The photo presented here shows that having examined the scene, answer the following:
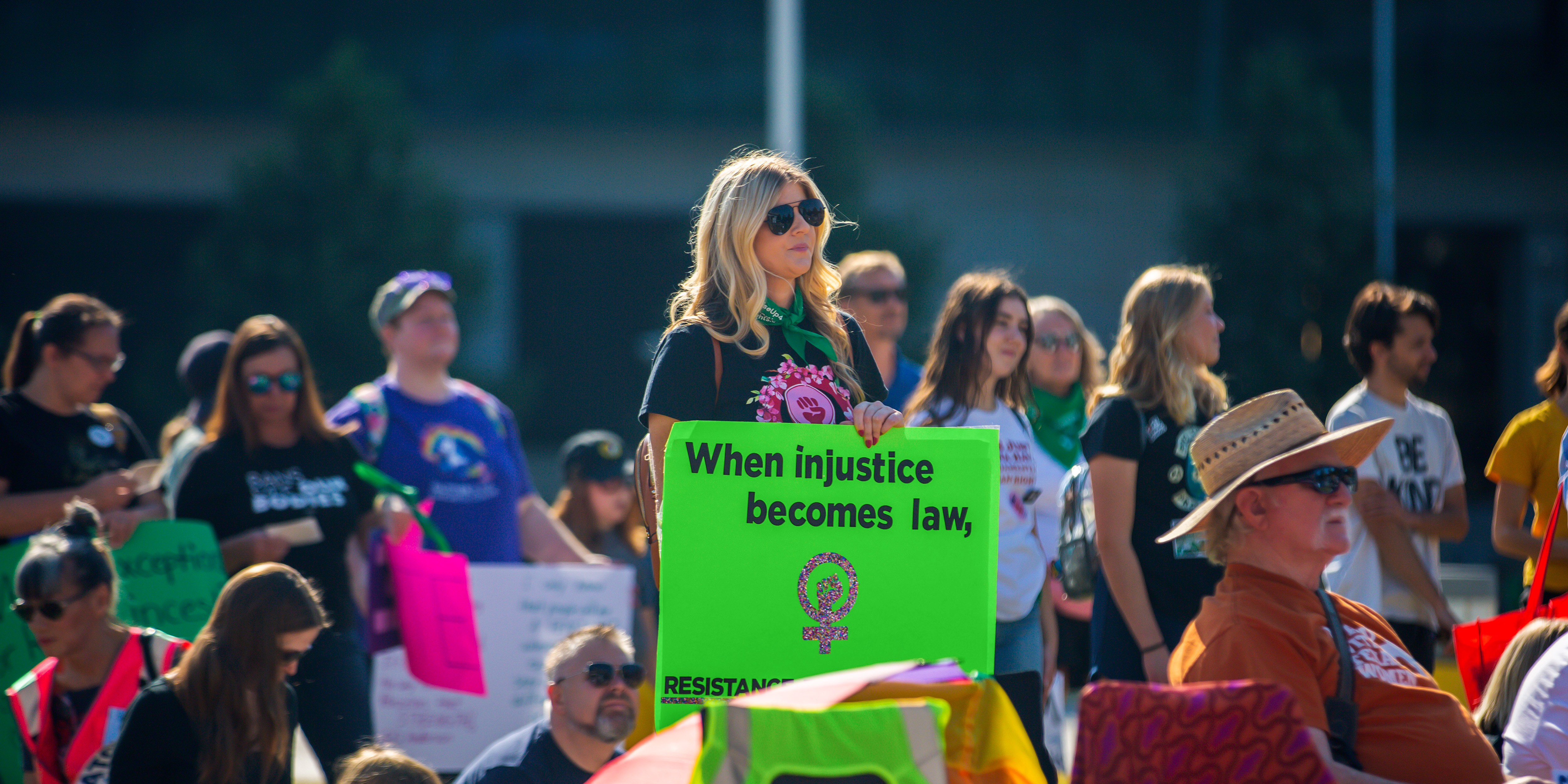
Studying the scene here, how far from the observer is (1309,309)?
16203 mm

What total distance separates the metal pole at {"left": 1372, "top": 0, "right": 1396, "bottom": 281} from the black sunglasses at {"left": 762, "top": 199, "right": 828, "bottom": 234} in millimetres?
14468

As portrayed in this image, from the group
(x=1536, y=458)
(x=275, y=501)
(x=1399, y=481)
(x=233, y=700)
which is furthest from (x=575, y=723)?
(x=1536, y=458)

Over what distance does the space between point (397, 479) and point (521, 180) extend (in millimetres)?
14089

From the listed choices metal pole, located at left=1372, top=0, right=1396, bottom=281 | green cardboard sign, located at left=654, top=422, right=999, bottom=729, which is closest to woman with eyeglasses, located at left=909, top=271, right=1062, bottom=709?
green cardboard sign, located at left=654, top=422, right=999, bottom=729

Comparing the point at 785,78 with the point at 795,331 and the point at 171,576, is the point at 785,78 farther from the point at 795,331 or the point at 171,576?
the point at 795,331

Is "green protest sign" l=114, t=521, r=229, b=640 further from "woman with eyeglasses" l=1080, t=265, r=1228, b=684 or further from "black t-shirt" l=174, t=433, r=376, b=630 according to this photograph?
"woman with eyeglasses" l=1080, t=265, r=1228, b=684

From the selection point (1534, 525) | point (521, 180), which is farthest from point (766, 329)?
point (521, 180)

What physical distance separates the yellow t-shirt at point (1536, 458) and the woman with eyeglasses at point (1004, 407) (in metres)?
1.69

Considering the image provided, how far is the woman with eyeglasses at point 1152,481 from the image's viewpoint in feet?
12.9

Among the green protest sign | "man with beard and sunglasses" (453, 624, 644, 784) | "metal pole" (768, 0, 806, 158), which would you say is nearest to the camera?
"man with beard and sunglasses" (453, 624, 644, 784)

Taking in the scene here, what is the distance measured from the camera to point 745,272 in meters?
3.10

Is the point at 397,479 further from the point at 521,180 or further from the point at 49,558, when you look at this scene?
the point at 521,180

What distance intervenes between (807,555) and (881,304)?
108 inches

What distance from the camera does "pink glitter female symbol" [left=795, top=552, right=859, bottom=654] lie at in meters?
2.78
